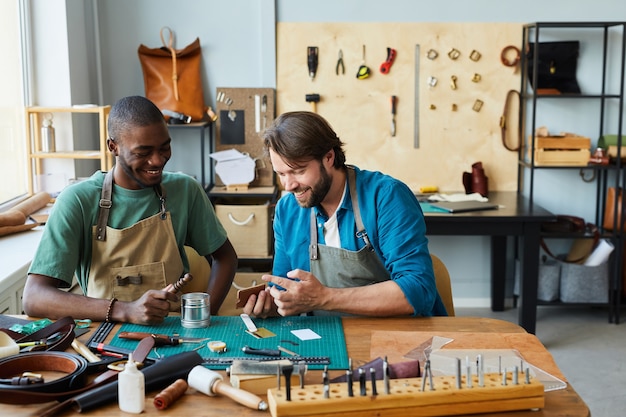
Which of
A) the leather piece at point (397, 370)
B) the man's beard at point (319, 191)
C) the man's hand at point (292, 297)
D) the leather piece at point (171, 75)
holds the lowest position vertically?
the leather piece at point (397, 370)

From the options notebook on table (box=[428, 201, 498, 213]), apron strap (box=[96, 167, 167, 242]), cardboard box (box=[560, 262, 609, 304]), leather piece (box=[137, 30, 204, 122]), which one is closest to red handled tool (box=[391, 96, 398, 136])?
notebook on table (box=[428, 201, 498, 213])

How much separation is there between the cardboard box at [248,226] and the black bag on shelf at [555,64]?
1.98m

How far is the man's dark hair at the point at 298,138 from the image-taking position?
104 inches

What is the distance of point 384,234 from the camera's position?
269 centimetres

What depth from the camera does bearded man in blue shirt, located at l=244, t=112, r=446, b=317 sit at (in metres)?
2.50

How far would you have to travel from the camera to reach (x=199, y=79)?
539 cm

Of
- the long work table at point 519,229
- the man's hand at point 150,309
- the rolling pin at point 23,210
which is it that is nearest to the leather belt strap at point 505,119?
the long work table at point 519,229

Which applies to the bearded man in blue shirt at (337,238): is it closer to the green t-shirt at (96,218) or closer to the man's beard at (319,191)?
the man's beard at (319,191)

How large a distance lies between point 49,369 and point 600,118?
437 cm

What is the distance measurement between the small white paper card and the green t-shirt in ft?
2.56

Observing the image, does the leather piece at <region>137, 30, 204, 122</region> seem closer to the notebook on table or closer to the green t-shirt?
the notebook on table

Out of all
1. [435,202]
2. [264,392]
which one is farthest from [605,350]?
[264,392]

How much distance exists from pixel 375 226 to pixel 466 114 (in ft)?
9.57

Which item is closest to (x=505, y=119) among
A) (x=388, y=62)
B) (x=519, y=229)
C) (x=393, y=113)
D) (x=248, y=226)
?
(x=393, y=113)
